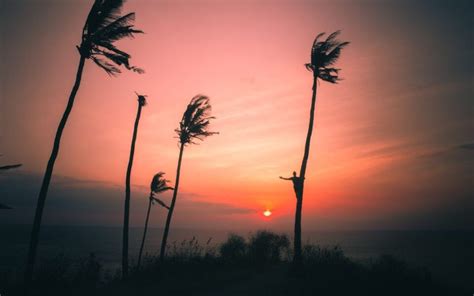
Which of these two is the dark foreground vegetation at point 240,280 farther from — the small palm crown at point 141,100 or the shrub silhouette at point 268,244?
the small palm crown at point 141,100

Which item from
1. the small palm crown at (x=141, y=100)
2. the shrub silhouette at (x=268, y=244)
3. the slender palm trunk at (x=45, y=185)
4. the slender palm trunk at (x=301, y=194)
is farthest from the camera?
the shrub silhouette at (x=268, y=244)

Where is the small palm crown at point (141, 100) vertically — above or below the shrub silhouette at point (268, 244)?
above

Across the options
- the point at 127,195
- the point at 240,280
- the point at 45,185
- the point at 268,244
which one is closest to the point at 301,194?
the point at 240,280

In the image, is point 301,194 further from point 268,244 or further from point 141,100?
point 141,100

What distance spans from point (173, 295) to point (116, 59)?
9.08m

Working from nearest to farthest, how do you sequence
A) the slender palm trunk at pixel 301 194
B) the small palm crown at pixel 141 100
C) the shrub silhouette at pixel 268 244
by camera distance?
1. the slender palm trunk at pixel 301 194
2. the small palm crown at pixel 141 100
3. the shrub silhouette at pixel 268 244

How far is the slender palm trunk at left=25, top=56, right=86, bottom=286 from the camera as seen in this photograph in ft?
29.1

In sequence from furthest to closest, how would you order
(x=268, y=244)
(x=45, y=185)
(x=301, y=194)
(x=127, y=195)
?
(x=268, y=244) < (x=127, y=195) < (x=301, y=194) < (x=45, y=185)

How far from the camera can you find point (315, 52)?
46.1 ft

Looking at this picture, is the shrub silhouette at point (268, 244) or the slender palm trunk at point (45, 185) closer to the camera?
the slender palm trunk at point (45, 185)

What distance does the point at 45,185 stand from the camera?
9.57 meters

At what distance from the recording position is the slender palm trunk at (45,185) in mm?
8867

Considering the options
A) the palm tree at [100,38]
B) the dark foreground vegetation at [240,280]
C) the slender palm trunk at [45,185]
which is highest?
the palm tree at [100,38]

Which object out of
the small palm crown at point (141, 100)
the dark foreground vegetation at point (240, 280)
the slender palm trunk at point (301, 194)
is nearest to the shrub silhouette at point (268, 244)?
the dark foreground vegetation at point (240, 280)
